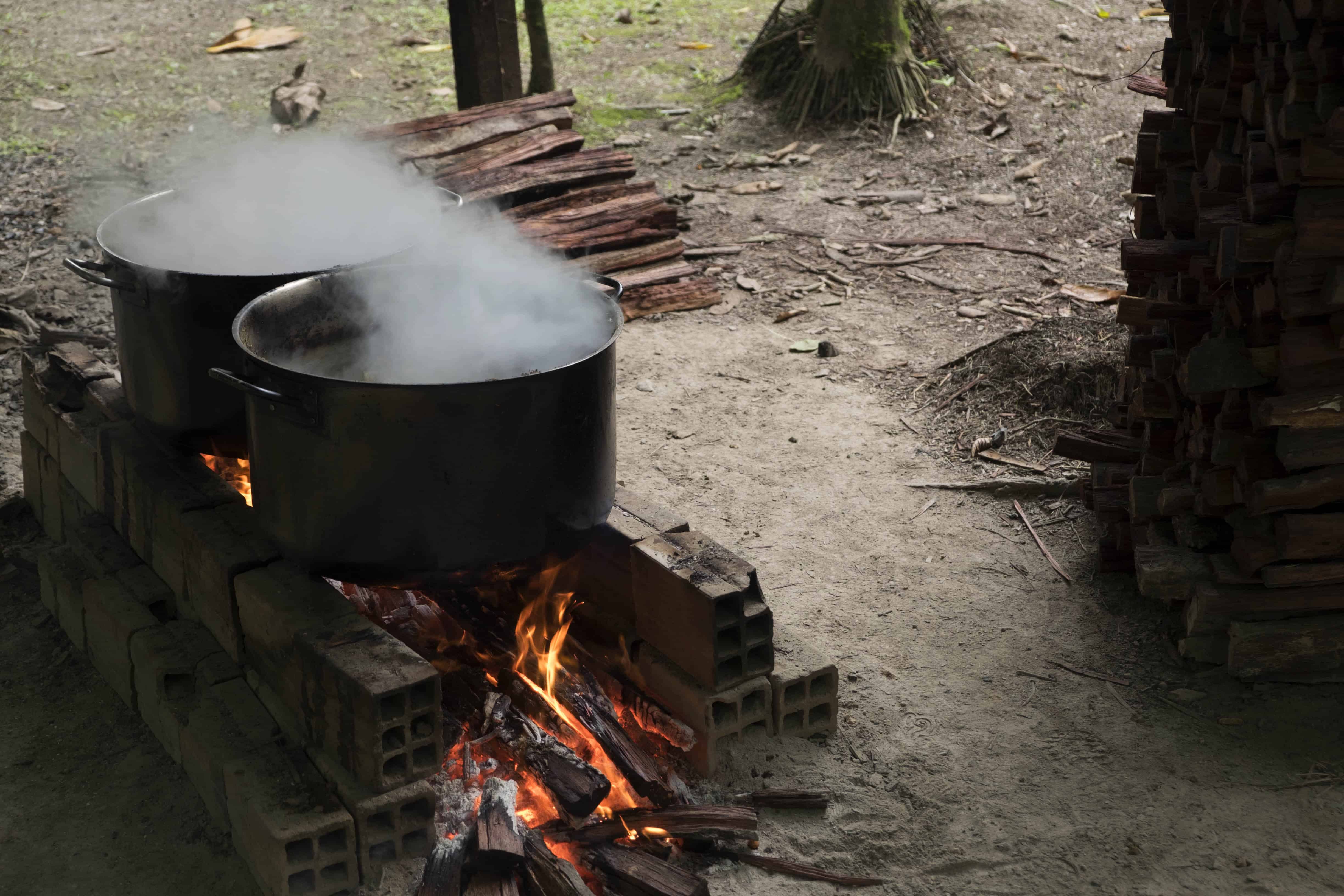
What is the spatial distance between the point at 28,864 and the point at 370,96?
8.00 meters

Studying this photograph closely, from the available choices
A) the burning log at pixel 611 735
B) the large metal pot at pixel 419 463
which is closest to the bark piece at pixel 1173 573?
the burning log at pixel 611 735

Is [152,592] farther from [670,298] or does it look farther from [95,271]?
[670,298]

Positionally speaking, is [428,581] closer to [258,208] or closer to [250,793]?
[250,793]

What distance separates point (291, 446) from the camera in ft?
9.93

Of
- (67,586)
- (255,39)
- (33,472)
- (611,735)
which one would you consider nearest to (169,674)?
(67,586)

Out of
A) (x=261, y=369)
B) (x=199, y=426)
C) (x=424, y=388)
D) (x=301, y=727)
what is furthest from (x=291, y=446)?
(x=199, y=426)

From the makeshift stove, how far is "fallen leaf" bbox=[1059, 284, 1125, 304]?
159 inches

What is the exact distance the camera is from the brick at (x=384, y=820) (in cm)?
290

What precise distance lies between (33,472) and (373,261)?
219cm

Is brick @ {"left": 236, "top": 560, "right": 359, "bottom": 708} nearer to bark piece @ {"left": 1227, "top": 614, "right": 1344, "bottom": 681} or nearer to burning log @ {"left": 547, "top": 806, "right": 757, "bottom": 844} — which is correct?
burning log @ {"left": 547, "top": 806, "right": 757, "bottom": 844}

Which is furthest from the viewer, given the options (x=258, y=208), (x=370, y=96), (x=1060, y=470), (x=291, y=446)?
(x=370, y=96)

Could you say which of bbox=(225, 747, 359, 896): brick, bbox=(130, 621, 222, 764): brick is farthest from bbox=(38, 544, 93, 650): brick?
bbox=(225, 747, 359, 896): brick

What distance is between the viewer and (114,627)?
373 cm

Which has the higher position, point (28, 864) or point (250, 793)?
point (250, 793)
